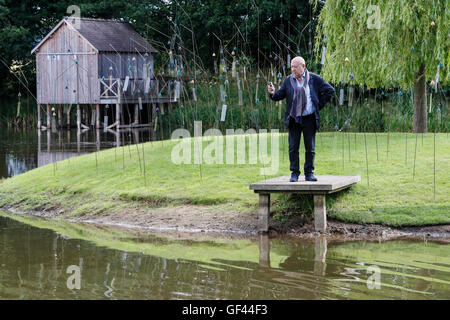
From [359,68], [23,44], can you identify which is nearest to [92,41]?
[23,44]

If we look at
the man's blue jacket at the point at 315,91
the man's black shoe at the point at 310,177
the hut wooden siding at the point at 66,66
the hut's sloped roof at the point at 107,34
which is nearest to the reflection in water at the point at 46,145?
the hut wooden siding at the point at 66,66

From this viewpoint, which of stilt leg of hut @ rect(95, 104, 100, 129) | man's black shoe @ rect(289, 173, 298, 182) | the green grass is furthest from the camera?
stilt leg of hut @ rect(95, 104, 100, 129)

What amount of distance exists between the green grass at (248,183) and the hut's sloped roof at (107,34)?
2490 cm

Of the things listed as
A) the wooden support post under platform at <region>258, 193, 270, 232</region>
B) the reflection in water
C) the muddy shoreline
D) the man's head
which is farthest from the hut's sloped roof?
the man's head

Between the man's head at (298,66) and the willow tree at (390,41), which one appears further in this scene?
the willow tree at (390,41)

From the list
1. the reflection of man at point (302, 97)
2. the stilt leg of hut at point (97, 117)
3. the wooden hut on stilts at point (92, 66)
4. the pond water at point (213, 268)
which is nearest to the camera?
the pond water at point (213, 268)

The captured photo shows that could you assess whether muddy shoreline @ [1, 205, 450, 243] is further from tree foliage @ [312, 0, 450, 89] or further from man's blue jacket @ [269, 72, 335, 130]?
tree foliage @ [312, 0, 450, 89]

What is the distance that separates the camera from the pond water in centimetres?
740

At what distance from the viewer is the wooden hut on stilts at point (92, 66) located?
131 feet

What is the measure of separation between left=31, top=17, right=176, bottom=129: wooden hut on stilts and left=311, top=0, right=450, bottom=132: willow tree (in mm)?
20836

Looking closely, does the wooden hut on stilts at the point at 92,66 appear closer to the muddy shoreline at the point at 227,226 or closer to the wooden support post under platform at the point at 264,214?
the muddy shoreline at the point at 227,226

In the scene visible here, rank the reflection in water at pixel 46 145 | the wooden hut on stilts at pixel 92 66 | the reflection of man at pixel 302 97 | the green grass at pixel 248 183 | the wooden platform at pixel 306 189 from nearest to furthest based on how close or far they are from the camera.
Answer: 1. the wooden platform at pixel 306 189
2. the reflection of man at pixel 302 97
3. the green grass at pixel 248 183
4. the reflection in water at pixel 46 145
5. the wooden hut on stilts at pixel 92 66

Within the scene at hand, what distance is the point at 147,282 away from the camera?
309 inches

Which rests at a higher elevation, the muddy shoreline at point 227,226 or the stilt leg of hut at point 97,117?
the stilt leg of hut at point 97,117
